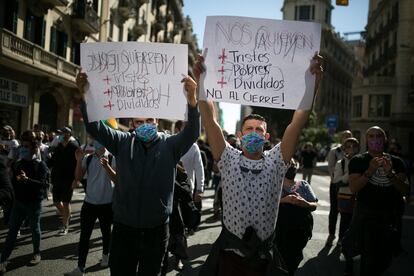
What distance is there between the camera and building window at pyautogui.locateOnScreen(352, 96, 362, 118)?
1626 inches

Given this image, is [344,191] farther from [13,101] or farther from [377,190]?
[13,101]

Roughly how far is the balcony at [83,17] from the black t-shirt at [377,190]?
19.5 m

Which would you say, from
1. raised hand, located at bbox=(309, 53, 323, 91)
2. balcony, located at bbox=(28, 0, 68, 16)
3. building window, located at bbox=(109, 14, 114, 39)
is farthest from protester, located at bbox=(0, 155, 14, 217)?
building window, located at bbox=(109, 14, 114, 39)

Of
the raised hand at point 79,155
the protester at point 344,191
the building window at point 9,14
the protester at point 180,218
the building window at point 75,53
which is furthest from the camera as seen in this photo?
the building window at point 75,53

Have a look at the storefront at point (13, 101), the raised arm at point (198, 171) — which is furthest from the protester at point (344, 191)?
the storefront at point (13, 101)

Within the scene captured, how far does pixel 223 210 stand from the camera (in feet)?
9.07

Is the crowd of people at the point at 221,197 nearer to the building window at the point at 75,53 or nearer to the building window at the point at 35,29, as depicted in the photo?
the building window at the point at 35,29

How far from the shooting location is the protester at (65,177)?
6.81 metres

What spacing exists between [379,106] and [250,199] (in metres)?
40.7

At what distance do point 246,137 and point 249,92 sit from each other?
556 mm

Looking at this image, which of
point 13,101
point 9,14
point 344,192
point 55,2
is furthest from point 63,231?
point 55,2

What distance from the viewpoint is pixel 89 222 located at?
4.58m

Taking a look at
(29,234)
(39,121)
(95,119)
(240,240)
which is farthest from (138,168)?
(39,121)

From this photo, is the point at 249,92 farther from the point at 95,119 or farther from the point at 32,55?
the point at 32,55
